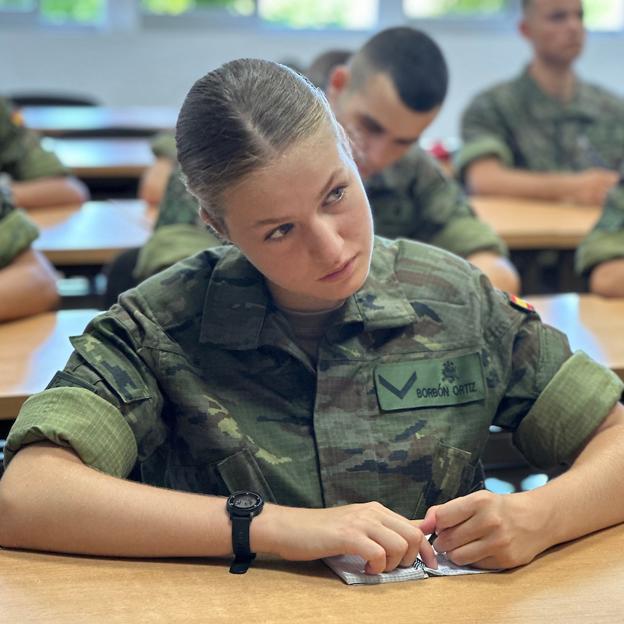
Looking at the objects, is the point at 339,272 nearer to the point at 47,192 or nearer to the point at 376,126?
the point at 376,126

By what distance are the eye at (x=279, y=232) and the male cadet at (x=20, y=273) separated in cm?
93

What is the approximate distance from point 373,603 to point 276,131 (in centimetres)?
52

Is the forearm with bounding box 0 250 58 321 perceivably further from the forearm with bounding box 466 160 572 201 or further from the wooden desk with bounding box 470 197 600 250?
the forearm with bounding box 466 160 572 201

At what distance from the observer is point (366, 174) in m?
2.26

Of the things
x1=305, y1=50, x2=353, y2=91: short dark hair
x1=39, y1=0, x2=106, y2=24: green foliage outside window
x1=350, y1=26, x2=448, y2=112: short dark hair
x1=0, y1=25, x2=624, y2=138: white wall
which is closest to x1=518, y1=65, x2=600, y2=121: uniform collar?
x1=305, y1=50, x2=353, y2=91: short dark hair

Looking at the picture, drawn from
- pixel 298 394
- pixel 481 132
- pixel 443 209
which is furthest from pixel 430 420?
pixel 481 132

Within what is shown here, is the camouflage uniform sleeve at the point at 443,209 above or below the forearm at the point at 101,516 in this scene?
below

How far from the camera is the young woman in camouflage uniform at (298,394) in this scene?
3.88ft

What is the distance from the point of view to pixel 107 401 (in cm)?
126

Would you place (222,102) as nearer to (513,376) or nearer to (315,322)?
(315,322)

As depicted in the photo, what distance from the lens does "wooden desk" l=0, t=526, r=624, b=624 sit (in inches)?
42.1

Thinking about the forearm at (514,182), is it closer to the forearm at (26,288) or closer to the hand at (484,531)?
the forearm at (26,288)

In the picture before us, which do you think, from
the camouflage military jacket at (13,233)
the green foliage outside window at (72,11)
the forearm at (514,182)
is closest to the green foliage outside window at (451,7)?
the green foliage outside window at (72,11)

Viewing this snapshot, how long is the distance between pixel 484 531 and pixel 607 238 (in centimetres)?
136
